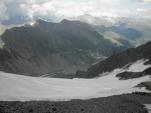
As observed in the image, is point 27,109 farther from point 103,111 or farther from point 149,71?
point 149,71

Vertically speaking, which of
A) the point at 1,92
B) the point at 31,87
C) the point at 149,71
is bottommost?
the point at 1,92

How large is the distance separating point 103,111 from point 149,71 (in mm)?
68474

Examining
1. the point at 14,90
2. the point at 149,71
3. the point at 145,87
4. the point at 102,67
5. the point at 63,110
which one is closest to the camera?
the point at 63,110

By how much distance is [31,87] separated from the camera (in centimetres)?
5328

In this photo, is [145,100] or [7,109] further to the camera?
[145,100]

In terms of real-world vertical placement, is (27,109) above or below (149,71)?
below

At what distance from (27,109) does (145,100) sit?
27.9 meters

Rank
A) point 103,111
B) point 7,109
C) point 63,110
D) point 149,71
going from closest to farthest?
point 7,109, point 63,110, point 103,111, point 149,71

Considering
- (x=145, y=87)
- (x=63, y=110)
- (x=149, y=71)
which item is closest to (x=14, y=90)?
(x=63, y=110)

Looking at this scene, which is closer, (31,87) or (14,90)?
(14,90)

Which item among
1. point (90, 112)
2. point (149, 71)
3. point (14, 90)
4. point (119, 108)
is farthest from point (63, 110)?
point (149, 71)

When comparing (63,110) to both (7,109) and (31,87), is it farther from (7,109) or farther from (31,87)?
(31,87)

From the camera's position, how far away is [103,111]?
36938mm

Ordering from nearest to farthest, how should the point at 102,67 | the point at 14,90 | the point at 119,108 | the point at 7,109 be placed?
1. the point at 7,109
2. the point at 119,108
3. the point at 14,90
4. the point at 102,67
